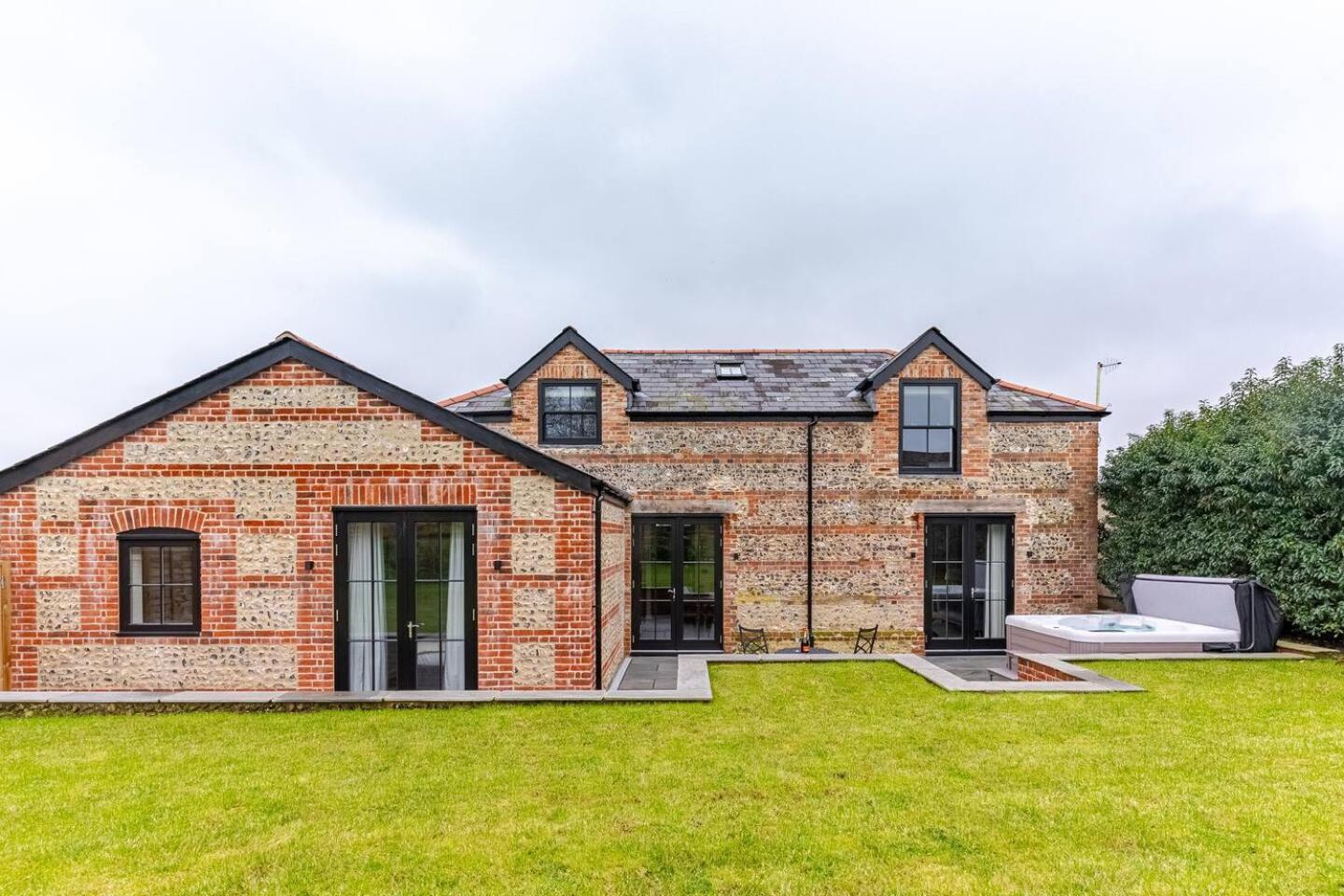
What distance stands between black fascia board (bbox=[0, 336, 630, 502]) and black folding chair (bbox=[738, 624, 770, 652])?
5.39 m

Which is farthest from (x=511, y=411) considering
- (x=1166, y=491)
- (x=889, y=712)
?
(x=1166, y=491)

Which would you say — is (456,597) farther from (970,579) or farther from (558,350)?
(970,579)

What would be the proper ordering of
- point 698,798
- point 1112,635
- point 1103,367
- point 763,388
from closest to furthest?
1. point 698,798
2. point 1112,635
3. point 763,388
4. point 1103,367

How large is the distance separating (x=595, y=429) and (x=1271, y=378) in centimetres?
1685

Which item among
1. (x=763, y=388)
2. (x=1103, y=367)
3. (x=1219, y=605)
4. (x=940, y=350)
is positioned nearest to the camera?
(x=1219, y=605)

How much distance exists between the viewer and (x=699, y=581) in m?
12.2

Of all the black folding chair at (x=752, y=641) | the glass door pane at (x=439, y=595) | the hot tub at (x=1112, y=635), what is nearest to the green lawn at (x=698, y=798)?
the glass door pane at (x=439, y=595)

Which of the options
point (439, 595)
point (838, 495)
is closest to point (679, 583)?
point (838, 495)

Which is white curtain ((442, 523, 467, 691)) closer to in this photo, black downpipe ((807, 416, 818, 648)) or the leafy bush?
black downpipe ((807, 416, 818, 648))

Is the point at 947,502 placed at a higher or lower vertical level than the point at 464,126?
lower

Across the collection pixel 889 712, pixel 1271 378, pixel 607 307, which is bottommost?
pixel 889 712

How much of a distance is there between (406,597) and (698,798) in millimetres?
4974

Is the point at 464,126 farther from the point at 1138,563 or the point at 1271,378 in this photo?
the point at 1271,378

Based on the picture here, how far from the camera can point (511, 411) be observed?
12359mm
